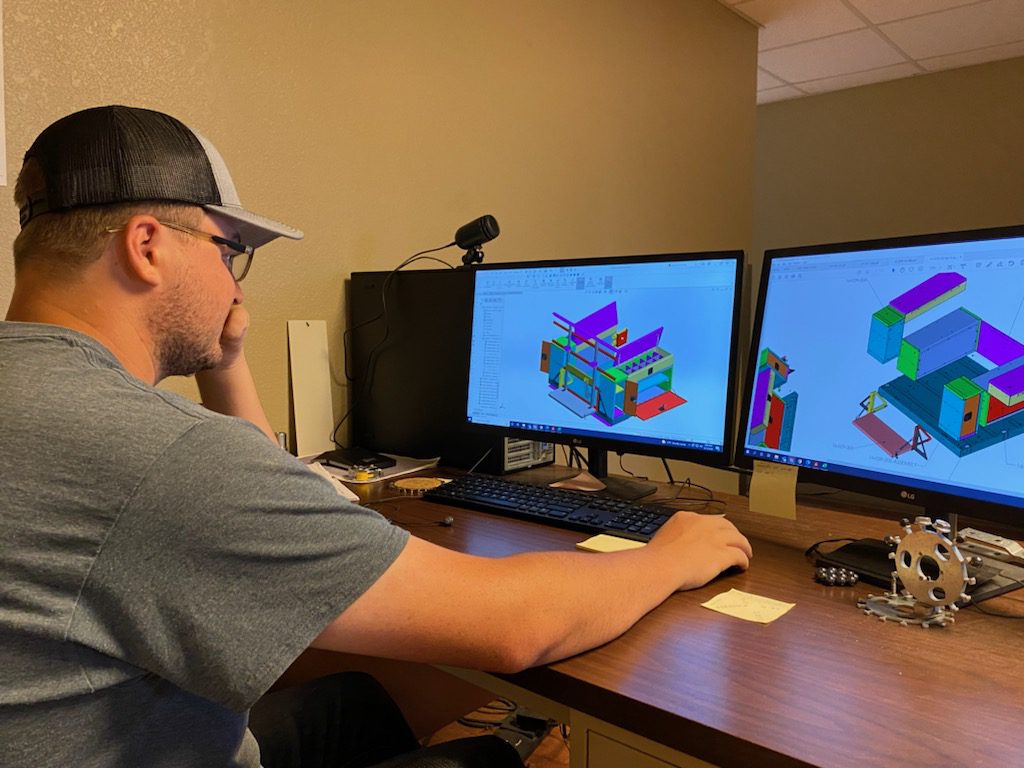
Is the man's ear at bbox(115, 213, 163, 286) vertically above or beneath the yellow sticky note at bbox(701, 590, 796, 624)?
above

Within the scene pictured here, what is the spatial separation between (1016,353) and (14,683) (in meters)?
1.10

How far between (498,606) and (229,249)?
53 centimetres

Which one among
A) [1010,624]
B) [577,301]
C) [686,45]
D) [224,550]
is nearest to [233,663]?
[224,550]

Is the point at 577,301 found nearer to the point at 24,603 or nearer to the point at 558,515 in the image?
the point at 558,515

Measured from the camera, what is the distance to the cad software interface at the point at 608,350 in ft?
4.44

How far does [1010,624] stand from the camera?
914 millimetres

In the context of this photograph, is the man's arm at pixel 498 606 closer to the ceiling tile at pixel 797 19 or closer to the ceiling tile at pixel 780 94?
the ceiling tile at pixel 797 19

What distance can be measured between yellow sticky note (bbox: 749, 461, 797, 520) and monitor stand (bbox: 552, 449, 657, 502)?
0.31m

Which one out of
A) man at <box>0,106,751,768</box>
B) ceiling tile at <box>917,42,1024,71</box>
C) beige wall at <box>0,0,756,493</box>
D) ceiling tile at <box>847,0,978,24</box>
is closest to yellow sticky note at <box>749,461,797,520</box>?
man at <box>0,106,751,768</box>

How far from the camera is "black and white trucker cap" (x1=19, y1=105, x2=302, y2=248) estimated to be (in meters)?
0.81

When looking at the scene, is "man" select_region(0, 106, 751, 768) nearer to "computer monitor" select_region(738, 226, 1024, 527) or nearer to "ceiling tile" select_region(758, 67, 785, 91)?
"computer monitor" select_region(738, 226, 1024, 527)

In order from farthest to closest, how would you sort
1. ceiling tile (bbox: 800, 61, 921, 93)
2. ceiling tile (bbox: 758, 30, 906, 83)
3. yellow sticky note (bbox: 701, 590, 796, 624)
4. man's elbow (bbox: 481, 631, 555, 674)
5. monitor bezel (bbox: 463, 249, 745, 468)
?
ceiling tile (bbox: 800, 61, 921, 93), ceiling tile (bbox: 758, 30, 906, 83), monitor bezel (bbox: 463, 249, 745, 468), yellow sticky note (bbox: 701, 590, 796, 624), man's elbow (bbox: 481, 631, 555, 674)

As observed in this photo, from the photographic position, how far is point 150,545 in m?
0.61

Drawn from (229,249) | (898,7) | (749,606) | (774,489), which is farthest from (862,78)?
(229,249)
